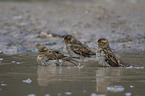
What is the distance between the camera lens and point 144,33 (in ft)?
47.6

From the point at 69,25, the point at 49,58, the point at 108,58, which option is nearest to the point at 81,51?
the point at 49,58

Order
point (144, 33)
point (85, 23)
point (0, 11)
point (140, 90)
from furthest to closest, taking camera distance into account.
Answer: point (0, 11), point (85, 23), point (144, 33), point (140, 90)

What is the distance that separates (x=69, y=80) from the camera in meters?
5.62

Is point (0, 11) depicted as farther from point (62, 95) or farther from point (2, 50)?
point (62, 95)

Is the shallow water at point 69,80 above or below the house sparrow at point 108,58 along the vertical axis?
below

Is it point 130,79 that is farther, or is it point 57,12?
point 57,12

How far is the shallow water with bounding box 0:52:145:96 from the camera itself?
15.6 ft

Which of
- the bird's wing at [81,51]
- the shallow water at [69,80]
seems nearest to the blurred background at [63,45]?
the shallow water at [69,80]

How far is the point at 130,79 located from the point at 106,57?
1784mm

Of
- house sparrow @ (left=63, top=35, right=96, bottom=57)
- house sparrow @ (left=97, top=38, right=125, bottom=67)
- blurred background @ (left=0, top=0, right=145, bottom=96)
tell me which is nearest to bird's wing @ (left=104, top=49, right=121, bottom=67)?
house sparrow @ (left=97, top=38, right=125, bottom=67)

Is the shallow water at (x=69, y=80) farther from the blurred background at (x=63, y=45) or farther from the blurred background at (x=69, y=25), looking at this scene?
the blurred background at (x=69, y=25)

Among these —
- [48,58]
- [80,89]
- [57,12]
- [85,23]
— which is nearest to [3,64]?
[48,58]

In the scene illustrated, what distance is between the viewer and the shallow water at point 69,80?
4.76m

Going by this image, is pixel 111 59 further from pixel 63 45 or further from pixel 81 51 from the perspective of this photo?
pixel 63 45
